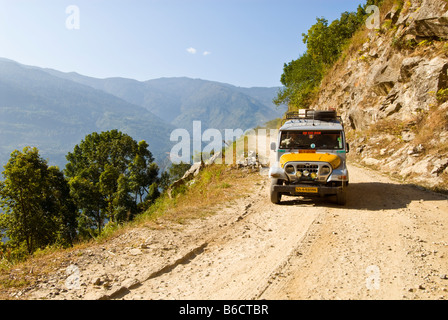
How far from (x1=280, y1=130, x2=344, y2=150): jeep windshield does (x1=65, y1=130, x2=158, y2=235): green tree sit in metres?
35.7

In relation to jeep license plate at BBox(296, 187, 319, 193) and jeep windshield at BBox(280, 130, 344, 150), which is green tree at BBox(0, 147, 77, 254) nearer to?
jeep windshield at BBox(280, 130, 344, 150)

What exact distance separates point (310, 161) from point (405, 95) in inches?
502

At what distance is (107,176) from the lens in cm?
4831

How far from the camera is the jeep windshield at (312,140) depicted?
9914mm

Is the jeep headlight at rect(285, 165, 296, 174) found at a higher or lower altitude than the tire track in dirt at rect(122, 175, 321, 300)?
higher

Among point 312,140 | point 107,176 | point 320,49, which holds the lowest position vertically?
point 107,176

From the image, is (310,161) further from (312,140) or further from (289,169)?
(312,140)

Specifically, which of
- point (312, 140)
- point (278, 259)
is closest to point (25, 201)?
point (312, 140)

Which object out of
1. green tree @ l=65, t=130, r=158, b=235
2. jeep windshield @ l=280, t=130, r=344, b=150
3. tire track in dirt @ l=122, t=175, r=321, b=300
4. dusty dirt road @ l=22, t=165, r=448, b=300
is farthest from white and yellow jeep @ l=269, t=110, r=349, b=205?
green tree @ l=65, t=130, r=158, b=235

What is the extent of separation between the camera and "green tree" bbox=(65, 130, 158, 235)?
45.4m

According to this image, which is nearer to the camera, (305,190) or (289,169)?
(305,190)

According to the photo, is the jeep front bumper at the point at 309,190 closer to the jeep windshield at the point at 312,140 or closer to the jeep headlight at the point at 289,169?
the jeep headlight at the point at 289,169

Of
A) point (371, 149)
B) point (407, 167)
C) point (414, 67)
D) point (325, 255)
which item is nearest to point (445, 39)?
point (414, 67)

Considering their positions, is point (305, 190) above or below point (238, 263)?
above
